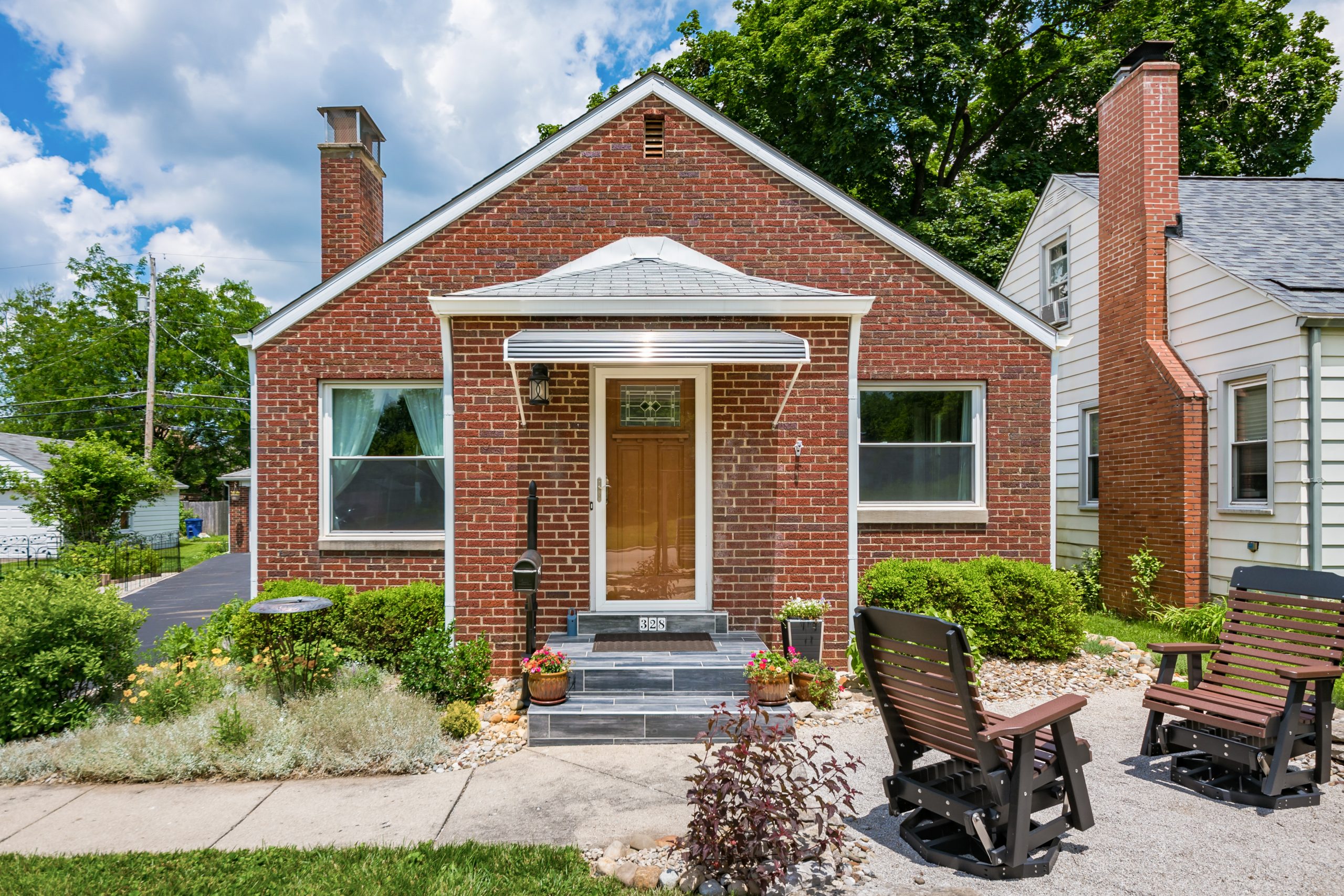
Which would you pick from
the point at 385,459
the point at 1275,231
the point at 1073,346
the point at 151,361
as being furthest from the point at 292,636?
the point at 151,361

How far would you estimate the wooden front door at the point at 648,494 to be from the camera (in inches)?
299

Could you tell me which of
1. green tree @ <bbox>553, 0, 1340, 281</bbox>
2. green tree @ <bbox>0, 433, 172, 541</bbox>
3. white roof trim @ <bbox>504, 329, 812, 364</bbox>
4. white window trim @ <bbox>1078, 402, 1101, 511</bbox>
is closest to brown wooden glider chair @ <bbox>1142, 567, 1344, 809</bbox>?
white roof trim @ <bbox>504, 329, 812, 364</bbox>

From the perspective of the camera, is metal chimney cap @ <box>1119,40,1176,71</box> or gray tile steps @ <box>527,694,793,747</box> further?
metal chimney cap @ <box>1119,40,1176,71</box>

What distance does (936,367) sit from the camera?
921 centimetres

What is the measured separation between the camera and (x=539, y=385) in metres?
7.17

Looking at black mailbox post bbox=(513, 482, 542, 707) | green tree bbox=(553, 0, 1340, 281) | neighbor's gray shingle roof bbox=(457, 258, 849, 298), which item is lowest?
black mailbox post bbox=(513, 482, 542, 707)

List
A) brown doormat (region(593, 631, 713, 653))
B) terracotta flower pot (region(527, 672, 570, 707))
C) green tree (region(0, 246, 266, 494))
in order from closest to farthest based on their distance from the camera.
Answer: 1. terracotta flower pot (region(527, 672, 570, 707))
2. brown doormat (region(593, 631, 713, 653))
3. green tree (region(0, 246, 266, 494))

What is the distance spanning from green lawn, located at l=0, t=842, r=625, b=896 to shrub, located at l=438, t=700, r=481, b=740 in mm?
1704

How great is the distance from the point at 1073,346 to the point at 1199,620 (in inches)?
198

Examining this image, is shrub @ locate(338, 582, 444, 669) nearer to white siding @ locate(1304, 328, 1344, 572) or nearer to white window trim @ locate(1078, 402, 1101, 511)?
white siding @ locate(1304, 328, 1344, 572)

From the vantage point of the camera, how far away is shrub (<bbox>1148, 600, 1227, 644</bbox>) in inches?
344

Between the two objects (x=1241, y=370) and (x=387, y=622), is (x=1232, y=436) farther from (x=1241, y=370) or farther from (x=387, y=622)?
(x=387, y=622)

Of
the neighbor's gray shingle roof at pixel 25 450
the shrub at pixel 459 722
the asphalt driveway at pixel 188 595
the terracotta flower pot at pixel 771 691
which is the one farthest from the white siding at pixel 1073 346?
the neighbor's gray shingle roof at pixel 25 450

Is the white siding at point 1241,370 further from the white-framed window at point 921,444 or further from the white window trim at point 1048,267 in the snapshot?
the white-framed window at point 921,444
